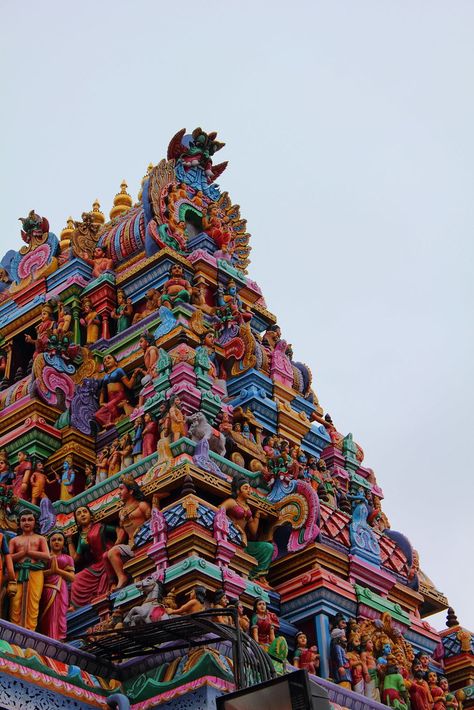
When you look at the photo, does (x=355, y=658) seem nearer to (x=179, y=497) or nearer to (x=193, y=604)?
(x=193, y=604)

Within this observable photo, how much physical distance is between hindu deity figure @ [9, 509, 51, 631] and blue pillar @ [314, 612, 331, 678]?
17.6 feet

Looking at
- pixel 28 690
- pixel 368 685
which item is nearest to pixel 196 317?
pixel 368 685

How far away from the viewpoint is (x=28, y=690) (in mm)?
16719

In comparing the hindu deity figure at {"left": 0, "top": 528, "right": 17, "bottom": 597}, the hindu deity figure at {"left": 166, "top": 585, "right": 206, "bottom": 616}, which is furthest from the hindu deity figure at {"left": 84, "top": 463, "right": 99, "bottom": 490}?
the hindu deity figure at {"left": 166, "top": 585, "right": 206, "bottom": 616}

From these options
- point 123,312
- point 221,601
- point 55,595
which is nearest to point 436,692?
point 221,601

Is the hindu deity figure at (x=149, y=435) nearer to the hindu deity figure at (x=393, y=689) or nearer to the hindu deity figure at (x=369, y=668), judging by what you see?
the hindu deity figure at (x=369, y=668)

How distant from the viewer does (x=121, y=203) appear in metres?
36.8

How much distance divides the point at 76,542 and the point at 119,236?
11.0 m

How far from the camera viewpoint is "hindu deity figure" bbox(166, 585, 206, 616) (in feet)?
62.2

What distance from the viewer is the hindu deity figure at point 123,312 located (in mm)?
29625

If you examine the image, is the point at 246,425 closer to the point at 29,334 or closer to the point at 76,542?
the point at 76,542

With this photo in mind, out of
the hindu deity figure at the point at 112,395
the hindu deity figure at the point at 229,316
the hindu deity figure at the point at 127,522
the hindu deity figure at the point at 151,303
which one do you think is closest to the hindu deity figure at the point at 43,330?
the hindu deity figure at the point at 112,395

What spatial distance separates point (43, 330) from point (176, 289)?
389cm

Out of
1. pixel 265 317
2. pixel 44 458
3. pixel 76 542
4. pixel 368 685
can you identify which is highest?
pixel 265 317
